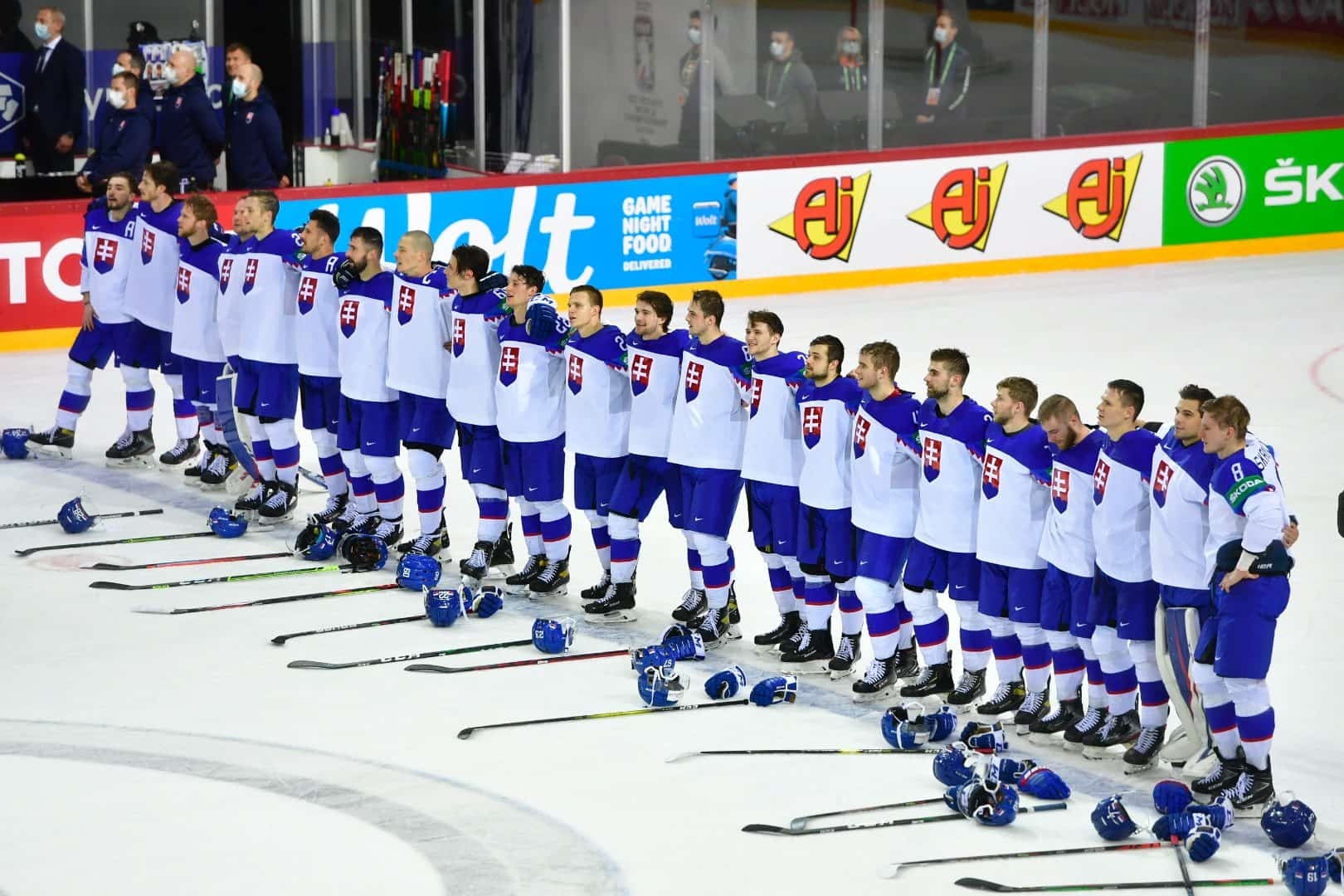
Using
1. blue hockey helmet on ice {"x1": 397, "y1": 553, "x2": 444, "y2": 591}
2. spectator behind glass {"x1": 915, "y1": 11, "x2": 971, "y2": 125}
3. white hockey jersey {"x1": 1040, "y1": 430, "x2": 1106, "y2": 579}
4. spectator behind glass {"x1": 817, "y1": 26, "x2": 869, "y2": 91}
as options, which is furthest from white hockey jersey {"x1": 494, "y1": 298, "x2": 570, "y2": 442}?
spectator behind glass {"x1": 915, "y1": 11, "x2": 971, "y2": 125}

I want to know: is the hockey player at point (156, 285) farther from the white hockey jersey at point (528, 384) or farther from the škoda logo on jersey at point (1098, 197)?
the škoda logo on jersey at point (1098, 197)

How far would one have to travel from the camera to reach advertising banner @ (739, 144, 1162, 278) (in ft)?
60.2

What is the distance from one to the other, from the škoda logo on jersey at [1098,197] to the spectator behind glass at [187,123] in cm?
766

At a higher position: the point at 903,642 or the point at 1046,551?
the point at 1046,551

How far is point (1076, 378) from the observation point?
14750 mm

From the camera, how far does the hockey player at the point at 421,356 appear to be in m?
10.1

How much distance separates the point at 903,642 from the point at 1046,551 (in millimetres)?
1061

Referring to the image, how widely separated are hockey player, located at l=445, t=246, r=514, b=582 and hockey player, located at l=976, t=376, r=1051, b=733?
108 inches

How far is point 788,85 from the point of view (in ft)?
61.8

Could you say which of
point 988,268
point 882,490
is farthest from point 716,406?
point 988,268

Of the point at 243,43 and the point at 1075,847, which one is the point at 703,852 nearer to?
the point at 1075,847

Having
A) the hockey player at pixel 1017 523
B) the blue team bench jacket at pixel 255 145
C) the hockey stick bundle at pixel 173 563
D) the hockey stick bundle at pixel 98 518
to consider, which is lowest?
the hockey stick bundle at pixel 173 563

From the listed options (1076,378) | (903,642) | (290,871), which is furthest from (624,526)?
(1076,378)

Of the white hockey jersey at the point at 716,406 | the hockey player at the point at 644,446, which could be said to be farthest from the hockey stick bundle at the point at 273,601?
the white hockey jersey at the point at 716,406
